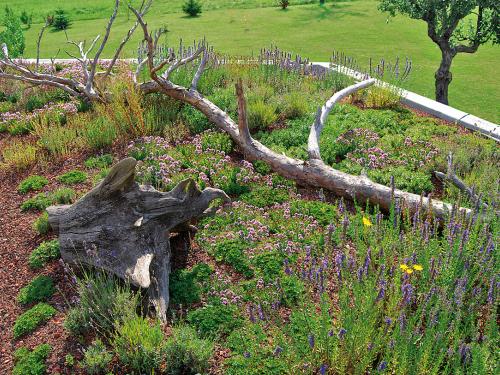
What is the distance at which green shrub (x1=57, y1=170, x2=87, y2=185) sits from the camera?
671cm

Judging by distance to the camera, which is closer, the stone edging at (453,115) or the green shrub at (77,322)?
the green shrub at (77,322)

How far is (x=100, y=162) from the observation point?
23.6 ft

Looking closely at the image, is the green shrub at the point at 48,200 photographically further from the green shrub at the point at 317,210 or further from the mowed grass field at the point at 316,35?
the mowed grass field at the point at 316,35

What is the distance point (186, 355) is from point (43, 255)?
232cm

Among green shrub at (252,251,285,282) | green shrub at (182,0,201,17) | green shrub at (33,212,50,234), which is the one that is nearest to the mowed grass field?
green shrub at (182,0,201,17)

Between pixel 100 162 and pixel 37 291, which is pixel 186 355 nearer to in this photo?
pixel 37 291

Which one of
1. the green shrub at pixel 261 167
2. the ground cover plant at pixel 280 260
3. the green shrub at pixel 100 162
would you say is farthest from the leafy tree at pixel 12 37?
the green shrub at pixel 261 167

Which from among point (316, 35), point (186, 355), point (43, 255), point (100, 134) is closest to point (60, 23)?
point (316, 35)

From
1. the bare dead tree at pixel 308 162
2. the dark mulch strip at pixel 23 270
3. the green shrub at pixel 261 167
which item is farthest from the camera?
the green shrub at pixel 261 167

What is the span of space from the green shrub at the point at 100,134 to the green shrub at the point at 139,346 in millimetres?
4298

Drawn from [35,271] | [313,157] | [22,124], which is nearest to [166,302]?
[35,271]

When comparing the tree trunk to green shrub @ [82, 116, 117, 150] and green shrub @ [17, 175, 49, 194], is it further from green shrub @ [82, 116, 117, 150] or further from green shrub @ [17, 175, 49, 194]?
green shrub @ [17, 175, 49, 194]

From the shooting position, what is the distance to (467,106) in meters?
10.9

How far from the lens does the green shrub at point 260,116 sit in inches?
323
